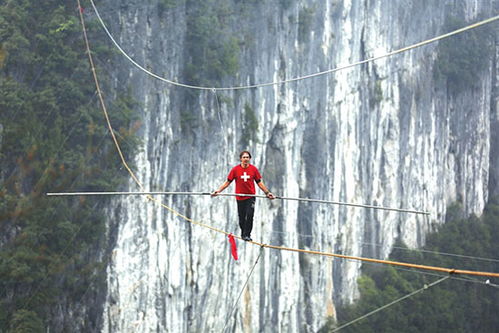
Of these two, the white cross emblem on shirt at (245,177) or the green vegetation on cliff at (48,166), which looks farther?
the green vegetation on cliff at (48,166)

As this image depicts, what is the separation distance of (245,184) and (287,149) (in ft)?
71.9

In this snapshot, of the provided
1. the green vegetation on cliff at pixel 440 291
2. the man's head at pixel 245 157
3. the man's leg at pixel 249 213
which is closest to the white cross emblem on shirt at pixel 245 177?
the man's head at pixel 245 157

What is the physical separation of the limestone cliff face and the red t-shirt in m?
10.9

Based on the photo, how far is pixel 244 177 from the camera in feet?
38.8

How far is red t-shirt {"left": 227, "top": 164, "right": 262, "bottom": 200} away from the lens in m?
11.8

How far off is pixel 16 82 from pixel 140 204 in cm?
508

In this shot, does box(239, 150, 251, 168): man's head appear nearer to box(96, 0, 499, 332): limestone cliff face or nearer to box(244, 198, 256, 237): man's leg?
box(244, 198, 256, 237): man's leg

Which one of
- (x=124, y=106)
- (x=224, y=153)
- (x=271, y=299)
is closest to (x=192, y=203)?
(x=224, y=153)

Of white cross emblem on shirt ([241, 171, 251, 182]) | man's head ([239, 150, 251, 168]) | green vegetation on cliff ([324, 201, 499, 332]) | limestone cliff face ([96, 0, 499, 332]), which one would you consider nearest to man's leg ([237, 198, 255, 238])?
white cross emblem on shirt ([241, 171, 251, 182])

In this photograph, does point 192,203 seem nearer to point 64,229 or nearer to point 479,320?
point 64,229

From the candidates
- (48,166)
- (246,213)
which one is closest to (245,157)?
(246,213)

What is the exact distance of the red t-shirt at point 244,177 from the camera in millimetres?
11797

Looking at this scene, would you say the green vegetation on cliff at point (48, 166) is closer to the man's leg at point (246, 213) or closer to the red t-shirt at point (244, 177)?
the man's leg at point (246, 213)

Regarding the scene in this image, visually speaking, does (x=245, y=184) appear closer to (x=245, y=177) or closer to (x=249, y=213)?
(x=245, y=177)
